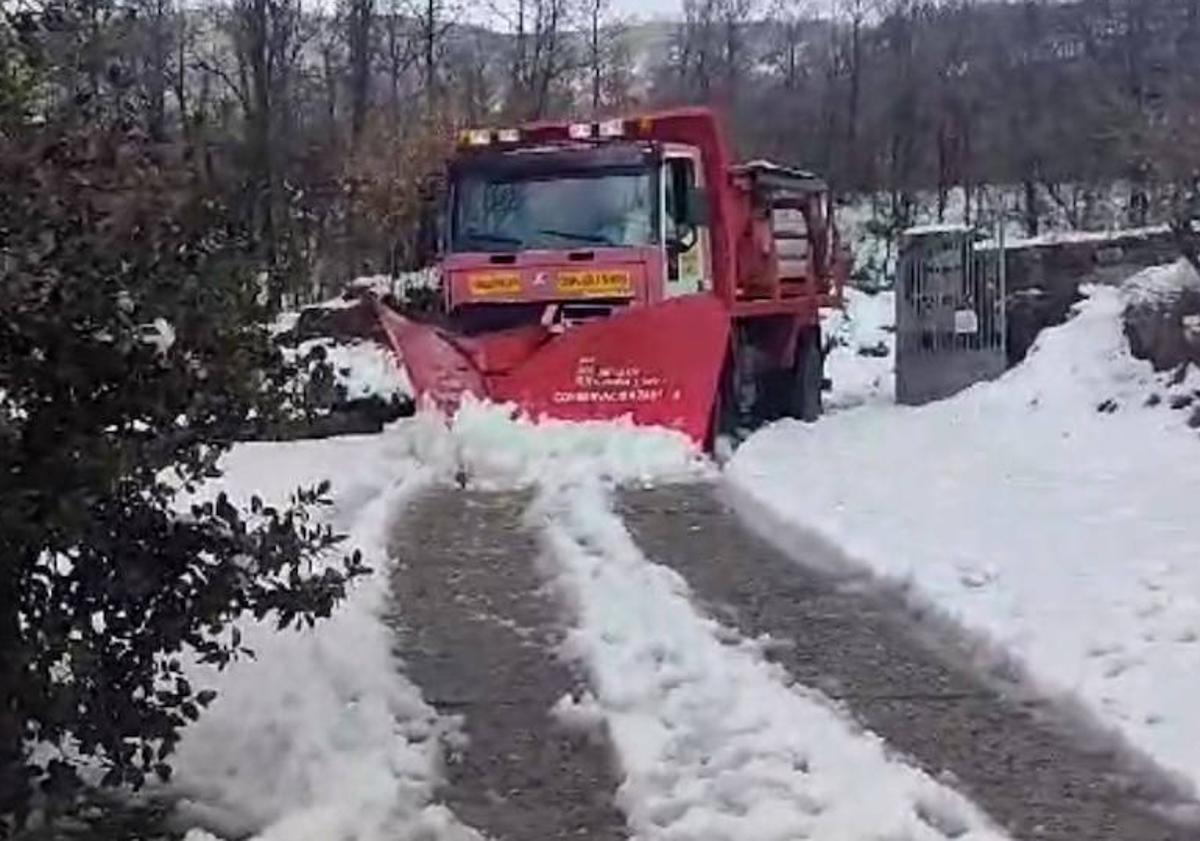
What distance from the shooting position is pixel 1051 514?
34.5 ft

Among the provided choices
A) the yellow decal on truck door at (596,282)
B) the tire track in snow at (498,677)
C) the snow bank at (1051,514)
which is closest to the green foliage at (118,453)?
the tire track in snow at (498,677)

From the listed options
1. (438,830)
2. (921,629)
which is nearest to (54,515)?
(438,830)

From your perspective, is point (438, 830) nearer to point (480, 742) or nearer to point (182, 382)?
point (480, 742)

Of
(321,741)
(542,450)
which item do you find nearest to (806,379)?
(542,450)

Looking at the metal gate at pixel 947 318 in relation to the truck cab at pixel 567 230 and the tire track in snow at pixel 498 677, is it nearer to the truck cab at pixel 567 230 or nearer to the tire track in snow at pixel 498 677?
the truck cab at pixel 567 230

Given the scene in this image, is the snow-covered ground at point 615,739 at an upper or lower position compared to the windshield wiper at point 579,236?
lower

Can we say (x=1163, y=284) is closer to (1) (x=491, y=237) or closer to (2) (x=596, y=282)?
(2) (x=596, y=282)

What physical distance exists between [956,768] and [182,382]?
8.44ft

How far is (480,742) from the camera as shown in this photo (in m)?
6.44

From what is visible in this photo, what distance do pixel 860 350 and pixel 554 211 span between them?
15.6m

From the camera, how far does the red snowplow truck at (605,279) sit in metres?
14.2

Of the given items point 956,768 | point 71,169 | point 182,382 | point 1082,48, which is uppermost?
point 1082,48

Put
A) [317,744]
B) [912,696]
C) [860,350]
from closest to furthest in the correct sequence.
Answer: [317,744]
[912,696]
[860,350]

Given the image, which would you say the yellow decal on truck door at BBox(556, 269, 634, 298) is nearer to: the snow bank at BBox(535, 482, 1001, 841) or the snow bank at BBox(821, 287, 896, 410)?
the snow bank at BBox(535, 482, 1001, 841)
